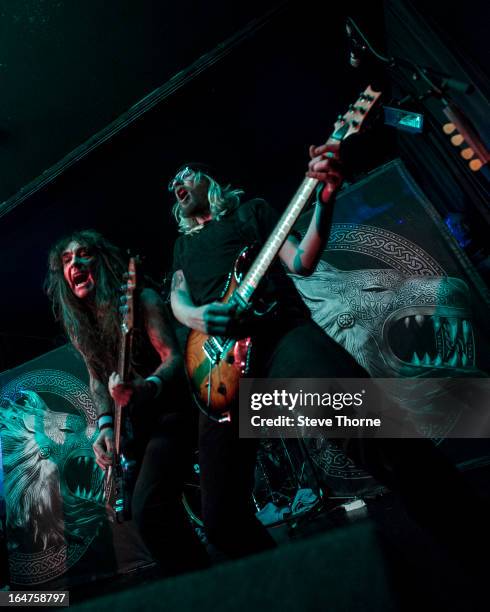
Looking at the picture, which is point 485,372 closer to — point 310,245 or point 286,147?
point 310,245

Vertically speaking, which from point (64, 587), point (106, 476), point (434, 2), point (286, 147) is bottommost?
point (64, 587)

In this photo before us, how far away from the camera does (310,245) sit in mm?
1735

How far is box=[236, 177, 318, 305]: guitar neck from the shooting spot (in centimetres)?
174

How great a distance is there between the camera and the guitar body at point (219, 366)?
5.61ft

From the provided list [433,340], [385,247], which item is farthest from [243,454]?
[385,247]

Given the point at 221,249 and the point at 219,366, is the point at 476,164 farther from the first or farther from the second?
the point at 219,366

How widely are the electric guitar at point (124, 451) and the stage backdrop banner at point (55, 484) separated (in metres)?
2.37

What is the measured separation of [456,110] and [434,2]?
157 cm

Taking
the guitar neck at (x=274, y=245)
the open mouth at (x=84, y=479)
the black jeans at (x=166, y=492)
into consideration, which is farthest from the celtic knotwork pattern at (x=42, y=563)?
the guitar neck at (x=274, y=245)

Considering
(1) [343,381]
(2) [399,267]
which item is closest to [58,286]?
(1) [343,381]

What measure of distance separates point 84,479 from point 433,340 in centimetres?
345

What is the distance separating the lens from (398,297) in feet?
11.6

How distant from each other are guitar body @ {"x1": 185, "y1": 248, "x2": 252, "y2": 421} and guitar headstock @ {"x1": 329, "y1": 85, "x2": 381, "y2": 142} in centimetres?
60

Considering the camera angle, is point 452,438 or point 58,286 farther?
point 452,438
